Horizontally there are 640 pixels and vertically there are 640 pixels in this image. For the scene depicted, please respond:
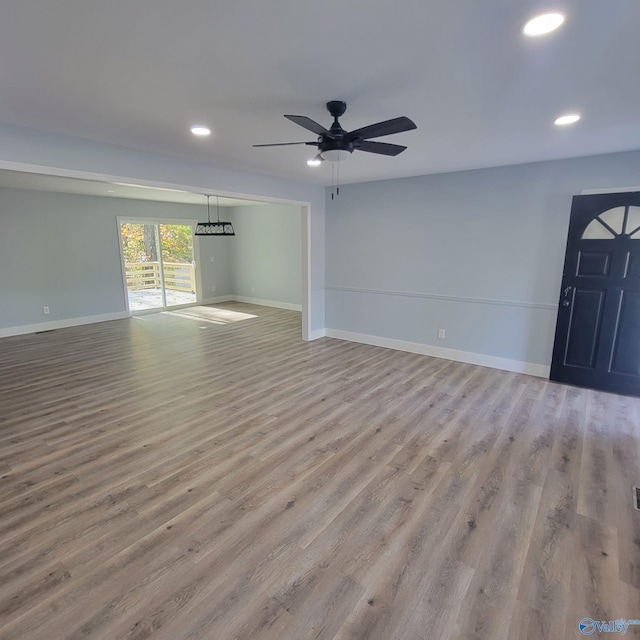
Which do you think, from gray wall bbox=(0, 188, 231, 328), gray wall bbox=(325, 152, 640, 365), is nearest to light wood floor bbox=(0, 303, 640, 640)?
gray wall bbox=(325, 152, 640, 365)

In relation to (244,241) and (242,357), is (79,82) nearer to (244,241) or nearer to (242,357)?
(242,357)

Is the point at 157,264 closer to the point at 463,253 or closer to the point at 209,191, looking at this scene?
the point at 209,191

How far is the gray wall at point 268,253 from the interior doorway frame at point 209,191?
2.58m

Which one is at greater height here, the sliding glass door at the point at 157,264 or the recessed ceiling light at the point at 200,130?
the recessed ceiling light at the point at 200,130

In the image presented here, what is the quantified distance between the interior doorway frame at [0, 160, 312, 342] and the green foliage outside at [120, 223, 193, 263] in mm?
4385

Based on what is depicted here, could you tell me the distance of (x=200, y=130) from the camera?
306 cm

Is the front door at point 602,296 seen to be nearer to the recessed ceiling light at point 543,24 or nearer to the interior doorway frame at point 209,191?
the recessed ceiling light at point 543,24

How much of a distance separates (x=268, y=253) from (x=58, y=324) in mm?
4708

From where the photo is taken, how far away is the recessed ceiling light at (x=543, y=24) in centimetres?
156

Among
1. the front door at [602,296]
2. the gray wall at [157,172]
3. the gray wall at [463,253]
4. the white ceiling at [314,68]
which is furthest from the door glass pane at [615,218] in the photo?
the gray wall at [157,172]

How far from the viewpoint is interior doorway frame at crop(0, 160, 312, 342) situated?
10.2ft

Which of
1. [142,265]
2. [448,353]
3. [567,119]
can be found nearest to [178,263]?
[142,265]

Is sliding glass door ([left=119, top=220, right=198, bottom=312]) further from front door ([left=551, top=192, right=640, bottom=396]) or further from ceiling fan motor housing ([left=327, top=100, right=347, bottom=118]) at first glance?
front door ([left=551, top=192, right=640, bottom=396])

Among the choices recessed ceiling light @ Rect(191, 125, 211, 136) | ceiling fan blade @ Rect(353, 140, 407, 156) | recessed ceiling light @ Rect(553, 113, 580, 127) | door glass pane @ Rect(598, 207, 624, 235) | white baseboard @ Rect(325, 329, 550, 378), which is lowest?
white baseboard @ Rect(325, 329, 550, 378)
